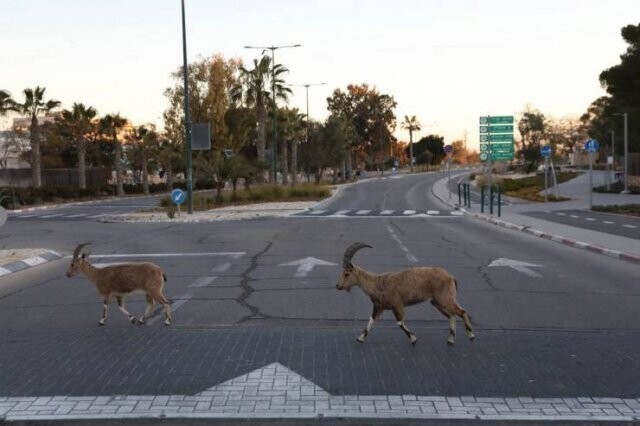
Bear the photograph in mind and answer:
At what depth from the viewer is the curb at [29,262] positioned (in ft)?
45.1

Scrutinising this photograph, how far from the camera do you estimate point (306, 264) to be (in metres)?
13.5

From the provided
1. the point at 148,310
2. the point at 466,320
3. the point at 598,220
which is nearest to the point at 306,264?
the point at 148,310

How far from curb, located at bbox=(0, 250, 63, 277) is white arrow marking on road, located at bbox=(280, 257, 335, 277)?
Result: 5.45 m

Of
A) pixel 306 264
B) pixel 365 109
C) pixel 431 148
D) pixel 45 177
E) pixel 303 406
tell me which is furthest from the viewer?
pixel 431 148

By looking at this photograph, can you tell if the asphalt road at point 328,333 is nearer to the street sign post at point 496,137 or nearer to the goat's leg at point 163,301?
the goat's leg at point 163,301

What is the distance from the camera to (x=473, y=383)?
5570mm

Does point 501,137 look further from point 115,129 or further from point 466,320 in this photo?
point 115,129

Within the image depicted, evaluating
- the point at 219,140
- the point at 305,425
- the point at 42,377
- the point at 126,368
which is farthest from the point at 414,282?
the point at 219,140

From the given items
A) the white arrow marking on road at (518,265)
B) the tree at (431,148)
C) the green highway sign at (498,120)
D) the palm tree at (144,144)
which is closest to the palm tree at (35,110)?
the palm tree at (144,144)

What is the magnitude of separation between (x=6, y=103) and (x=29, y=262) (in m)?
38.8

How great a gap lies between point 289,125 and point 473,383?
2615 inches

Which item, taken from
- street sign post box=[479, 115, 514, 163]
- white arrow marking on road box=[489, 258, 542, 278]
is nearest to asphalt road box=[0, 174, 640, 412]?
white arrow marking on road box=[489, 258, 542, 278]

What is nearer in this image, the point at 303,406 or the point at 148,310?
the point at 303,406

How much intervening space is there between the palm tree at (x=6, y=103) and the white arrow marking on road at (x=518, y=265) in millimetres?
44280
